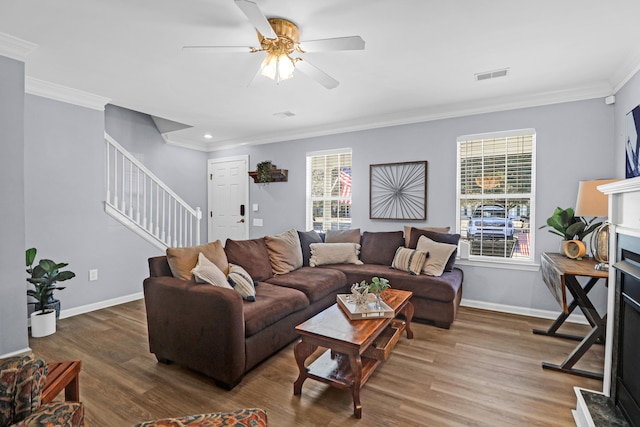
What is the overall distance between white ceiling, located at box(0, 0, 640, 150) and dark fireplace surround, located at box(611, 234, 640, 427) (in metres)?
1.57

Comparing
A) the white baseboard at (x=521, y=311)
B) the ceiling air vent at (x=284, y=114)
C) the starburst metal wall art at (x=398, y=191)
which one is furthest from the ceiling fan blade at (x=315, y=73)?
the white baseboard at (x=521, y=311)

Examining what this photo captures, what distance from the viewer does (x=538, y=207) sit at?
137 inches

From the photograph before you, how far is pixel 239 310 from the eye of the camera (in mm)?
2104

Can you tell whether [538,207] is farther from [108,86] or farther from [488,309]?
[108,86]

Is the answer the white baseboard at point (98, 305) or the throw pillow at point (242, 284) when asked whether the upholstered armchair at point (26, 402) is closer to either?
the throw pillow at point (242, 284)

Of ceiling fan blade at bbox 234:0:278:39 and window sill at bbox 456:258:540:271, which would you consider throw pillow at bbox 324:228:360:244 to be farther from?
ceiling fan blade at bbox 234:0:278:39

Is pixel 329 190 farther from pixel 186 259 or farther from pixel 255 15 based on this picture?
pixel 255 15

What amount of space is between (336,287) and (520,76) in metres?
2.84

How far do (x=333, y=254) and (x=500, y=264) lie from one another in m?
2.00

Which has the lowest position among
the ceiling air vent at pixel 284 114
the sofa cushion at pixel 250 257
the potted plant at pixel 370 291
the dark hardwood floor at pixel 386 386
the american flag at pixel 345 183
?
the dark hardwood floor at pixel 386 386

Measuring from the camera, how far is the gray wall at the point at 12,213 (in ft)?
8.23

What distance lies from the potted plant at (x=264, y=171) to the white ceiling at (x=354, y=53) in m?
1.26

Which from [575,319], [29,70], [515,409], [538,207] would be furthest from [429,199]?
[29,70]

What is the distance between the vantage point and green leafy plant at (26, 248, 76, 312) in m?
2.96
